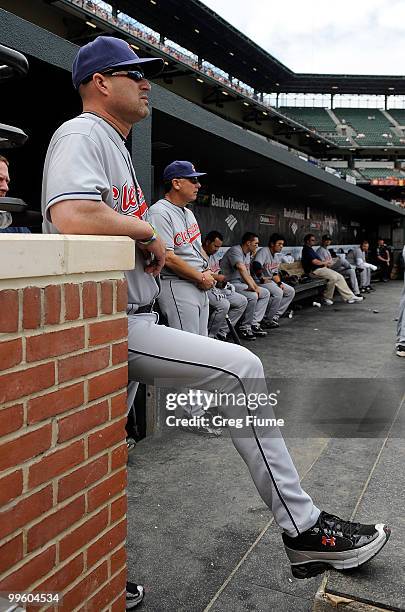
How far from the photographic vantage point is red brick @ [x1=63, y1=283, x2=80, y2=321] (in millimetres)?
1445

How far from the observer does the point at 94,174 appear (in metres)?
1.77

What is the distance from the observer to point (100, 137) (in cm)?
187

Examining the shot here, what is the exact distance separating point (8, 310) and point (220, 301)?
525 centimetres

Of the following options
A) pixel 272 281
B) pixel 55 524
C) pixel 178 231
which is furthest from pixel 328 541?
pixel 272 281

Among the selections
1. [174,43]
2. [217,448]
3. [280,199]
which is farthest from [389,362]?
[174,43]

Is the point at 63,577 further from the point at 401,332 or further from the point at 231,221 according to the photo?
the point at 231,221

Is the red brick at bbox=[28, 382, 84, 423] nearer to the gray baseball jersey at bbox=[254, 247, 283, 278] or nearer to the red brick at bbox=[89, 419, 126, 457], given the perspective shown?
the red brick at bbox=[89, 419, 126, 457]

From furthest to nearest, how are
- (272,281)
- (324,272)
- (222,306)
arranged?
1. (324,272)
2. (272,281)
3. (222,306)

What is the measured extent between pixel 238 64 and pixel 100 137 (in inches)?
1234

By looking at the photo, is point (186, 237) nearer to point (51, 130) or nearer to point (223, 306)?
point (51, 130)

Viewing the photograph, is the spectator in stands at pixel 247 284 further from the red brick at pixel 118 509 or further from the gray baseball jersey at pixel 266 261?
the red brick at pixel 118 509

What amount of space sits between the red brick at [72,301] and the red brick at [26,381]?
15 centimetres

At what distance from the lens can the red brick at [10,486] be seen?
125 cm

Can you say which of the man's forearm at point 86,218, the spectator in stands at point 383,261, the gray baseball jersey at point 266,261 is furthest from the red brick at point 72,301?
the spectator in stands at point 383,261
